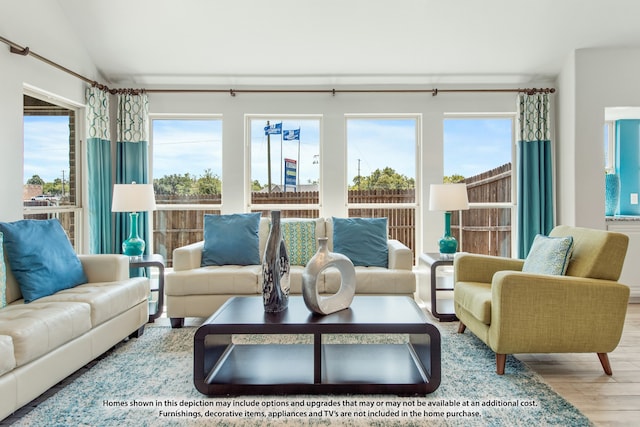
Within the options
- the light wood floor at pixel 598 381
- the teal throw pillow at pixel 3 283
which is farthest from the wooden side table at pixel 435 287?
the teal throw pillow at pixel 3 283

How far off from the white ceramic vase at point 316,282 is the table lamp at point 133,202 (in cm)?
216

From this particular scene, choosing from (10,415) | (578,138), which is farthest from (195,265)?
(578,138)

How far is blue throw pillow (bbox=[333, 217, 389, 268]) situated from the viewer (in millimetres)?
3900

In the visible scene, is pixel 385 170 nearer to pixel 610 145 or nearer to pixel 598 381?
pixel 610 145

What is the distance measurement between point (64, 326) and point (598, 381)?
2970 mm

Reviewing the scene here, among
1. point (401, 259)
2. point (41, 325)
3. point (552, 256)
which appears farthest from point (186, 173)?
point (552, 256)

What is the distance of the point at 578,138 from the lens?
432cm

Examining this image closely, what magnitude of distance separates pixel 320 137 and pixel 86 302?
10.0 ft

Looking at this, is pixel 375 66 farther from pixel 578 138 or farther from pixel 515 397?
pixel 515 397

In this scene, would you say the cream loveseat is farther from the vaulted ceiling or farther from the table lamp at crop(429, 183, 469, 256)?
the table lamp at crop(429, 183, 469, 256)

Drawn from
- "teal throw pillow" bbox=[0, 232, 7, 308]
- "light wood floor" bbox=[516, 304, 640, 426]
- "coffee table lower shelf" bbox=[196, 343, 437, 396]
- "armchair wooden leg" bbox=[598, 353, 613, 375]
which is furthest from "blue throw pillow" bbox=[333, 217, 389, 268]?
"teal throw pillow" bbox=[0, 232, 7, 308]

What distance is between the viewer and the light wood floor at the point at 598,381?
2060 mm

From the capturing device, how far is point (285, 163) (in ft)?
16.1

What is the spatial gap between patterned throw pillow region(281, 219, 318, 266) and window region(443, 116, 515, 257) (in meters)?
1.83
